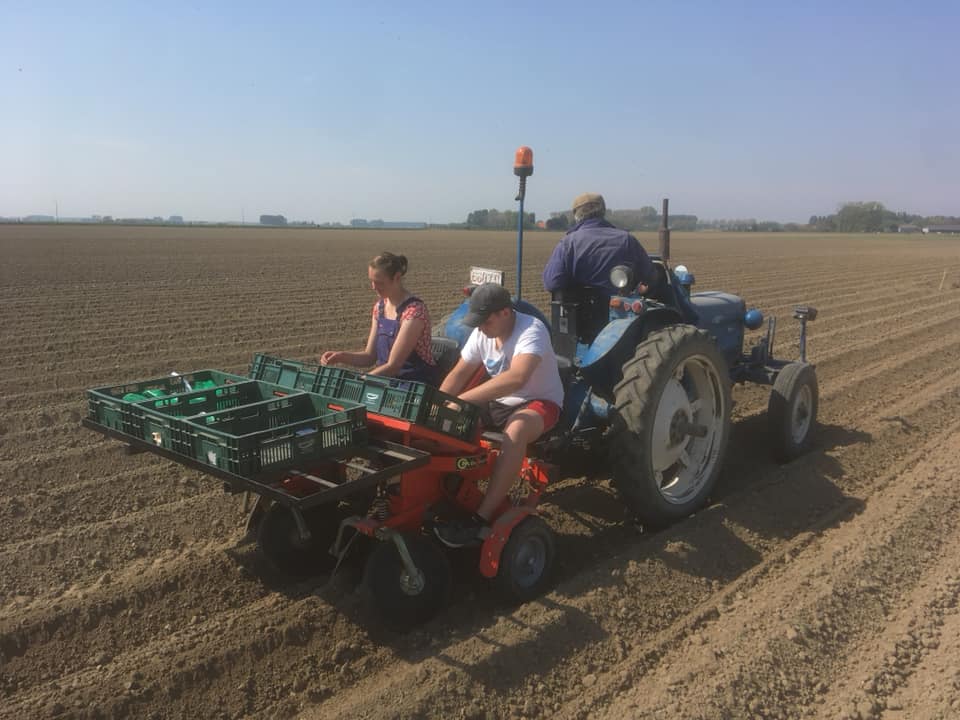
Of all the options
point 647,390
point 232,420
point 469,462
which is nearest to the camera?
point 232,420

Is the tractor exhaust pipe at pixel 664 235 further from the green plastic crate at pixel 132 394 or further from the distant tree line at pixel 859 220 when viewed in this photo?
the distant tree line at pixel 859 220

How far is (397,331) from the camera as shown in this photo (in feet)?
14.3

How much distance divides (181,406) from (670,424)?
8.63ft

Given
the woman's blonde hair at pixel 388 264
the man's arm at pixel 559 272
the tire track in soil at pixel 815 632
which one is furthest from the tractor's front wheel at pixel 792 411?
the woman's blonde hair at pixel 388 264

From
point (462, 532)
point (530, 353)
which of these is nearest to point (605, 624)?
point (462, 532)

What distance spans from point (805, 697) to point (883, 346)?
26.2 ft

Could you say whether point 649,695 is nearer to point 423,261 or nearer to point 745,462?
point 745,462

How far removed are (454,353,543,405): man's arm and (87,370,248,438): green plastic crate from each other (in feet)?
3.80

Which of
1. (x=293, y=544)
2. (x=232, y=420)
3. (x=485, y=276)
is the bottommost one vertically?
(x=293, y=544)

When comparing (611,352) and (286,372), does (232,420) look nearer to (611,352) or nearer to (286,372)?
(286,372)

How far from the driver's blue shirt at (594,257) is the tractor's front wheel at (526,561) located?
1.73 metres

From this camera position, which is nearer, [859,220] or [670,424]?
[670,424]

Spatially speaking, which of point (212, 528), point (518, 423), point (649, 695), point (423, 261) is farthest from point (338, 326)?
point (423, 261)

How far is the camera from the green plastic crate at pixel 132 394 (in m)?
3.15
